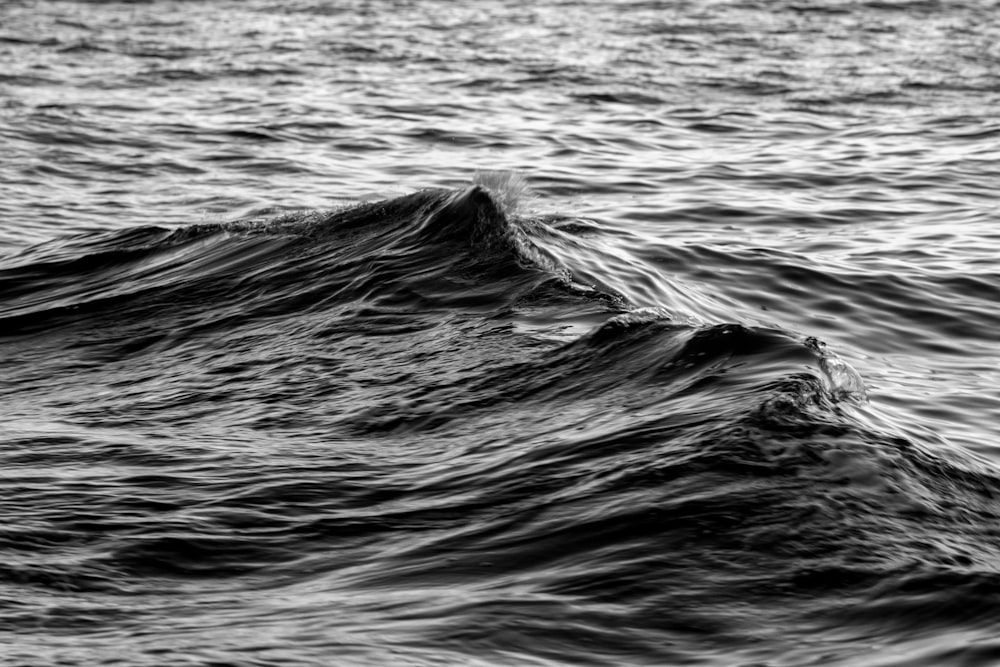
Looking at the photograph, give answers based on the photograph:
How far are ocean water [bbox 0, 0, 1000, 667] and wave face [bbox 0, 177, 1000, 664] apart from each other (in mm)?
19

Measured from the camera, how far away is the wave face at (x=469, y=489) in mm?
4820

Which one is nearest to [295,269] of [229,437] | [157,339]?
[157,339]

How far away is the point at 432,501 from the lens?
5.85 m

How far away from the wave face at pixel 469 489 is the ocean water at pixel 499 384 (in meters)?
0.02

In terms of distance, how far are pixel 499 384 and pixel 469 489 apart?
124 centimetres

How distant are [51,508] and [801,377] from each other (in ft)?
11.7

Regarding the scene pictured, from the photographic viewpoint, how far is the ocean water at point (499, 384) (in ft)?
16.1

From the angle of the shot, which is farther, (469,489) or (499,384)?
(499,384)

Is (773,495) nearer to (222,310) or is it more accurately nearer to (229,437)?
(229,437)

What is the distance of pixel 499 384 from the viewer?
707cm

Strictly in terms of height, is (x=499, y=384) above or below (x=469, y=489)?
above

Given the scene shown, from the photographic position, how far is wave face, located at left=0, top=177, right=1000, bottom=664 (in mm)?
4820

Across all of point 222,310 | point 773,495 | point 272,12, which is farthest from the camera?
point 272,12

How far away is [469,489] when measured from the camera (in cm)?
592
